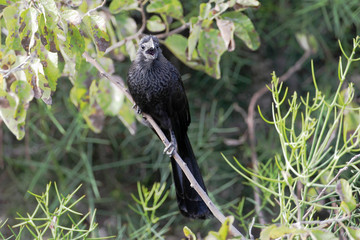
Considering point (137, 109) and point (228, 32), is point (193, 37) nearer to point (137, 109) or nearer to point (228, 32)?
point (228, 32)

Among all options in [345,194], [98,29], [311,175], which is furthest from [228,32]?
[345,194]

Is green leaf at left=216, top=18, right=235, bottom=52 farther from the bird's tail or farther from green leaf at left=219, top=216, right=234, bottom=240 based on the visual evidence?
green leaf at left=219, top=216, right=234, bottom=240

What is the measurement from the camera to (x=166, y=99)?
226 cm

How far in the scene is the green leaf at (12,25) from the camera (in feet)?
4.68

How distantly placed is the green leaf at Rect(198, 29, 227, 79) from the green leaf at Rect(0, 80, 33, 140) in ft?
2.29

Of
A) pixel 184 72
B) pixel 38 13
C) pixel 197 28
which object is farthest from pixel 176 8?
pixel 184 72

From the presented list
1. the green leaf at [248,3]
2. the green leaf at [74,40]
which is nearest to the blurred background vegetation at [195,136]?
the green leaf at [248,3]

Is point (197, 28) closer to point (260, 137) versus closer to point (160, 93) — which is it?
point (160, 93)

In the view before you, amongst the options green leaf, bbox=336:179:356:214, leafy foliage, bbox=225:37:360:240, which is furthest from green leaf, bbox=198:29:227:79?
green leaf, bbox=336:179:356:214

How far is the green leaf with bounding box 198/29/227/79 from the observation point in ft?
6.41

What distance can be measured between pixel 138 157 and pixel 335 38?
1459mm

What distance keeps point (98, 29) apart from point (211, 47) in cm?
56

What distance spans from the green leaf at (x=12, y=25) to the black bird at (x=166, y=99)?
0.72 meters

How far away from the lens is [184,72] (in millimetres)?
3303
